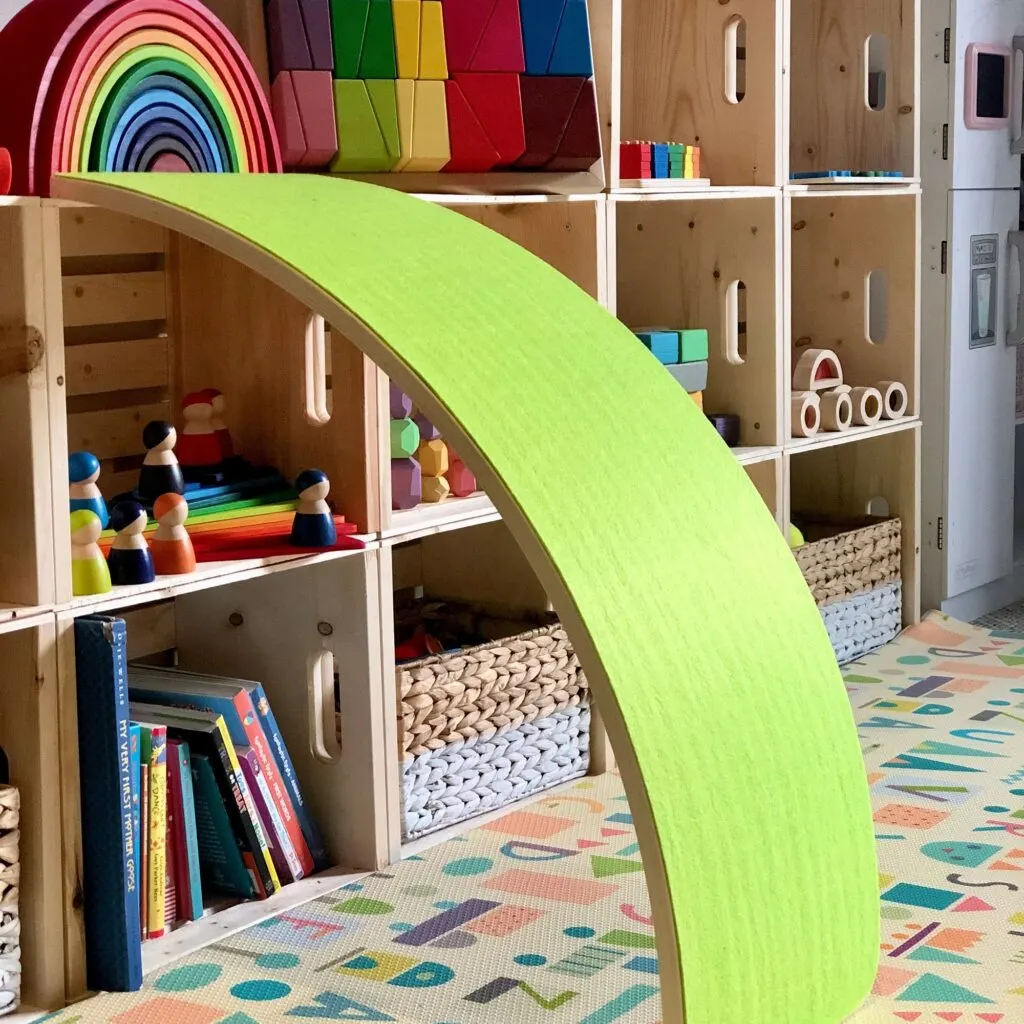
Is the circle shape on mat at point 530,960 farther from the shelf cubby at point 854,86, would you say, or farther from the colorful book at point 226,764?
the shelf cubby at point 854,86

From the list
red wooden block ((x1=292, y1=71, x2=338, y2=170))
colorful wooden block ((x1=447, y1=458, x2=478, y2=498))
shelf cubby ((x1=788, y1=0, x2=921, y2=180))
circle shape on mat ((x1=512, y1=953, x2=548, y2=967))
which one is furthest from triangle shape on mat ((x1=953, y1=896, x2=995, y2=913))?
shelf cubby ((x1=788, y1=0, x2=921, y2=180))

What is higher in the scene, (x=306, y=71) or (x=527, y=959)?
(x=306, y=71)

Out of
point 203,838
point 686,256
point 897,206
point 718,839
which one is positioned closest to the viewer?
point 718,839

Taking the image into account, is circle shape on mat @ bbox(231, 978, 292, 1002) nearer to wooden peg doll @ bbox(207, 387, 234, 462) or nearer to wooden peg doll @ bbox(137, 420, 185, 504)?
wooden peg doll @ bbox(137, 420, 185, 504)

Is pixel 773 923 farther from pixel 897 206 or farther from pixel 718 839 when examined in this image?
pixel 897 206

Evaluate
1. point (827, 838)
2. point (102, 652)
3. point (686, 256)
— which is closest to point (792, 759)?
point (827, 838)

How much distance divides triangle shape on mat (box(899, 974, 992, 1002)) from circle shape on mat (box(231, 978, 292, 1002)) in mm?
639

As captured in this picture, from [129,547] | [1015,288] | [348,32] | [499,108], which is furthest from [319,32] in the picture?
[1015,288]

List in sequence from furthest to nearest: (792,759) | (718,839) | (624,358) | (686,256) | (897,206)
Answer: (897,206)
(686,256)
(624,358)
(792,759)
(718,839)

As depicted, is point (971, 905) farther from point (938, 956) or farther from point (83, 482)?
point (83, 482)

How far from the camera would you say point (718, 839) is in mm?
1385

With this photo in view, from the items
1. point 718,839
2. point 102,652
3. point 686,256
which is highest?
point 686,256

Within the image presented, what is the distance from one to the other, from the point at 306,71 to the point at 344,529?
0.57m

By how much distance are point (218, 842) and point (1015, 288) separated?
2.26m
